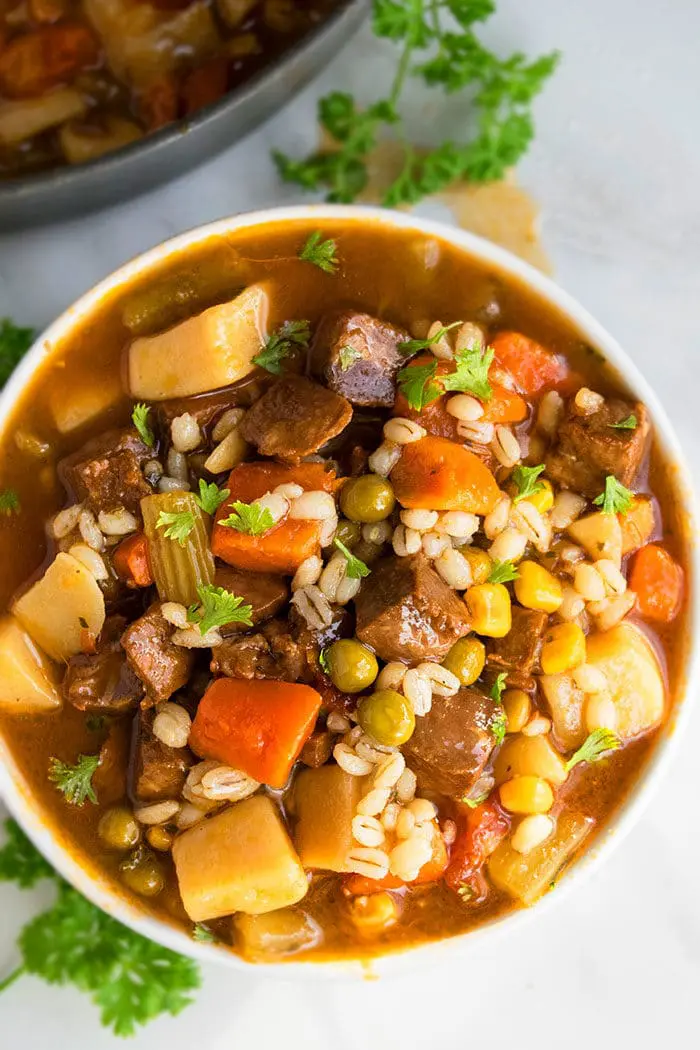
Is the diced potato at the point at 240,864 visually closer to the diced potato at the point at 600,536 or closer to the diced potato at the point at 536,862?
the diced potato at the point at 536,862

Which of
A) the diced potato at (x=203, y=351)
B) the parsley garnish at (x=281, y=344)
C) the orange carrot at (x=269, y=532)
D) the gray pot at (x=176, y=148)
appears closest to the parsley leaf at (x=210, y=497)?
the orange carrot at (x=269, y=532)

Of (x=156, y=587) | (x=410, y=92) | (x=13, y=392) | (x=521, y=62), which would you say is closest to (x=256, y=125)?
(x=410, y=92)

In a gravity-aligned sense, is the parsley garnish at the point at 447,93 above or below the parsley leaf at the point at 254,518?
above

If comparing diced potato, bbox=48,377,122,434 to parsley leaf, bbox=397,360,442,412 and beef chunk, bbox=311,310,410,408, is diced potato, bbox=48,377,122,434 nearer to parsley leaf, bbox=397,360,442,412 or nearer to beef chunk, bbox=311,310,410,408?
beef chunk, bbox=311,310,410,408

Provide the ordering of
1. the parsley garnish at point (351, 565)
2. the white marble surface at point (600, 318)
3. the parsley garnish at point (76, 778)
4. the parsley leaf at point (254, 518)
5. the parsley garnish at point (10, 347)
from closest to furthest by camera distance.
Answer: the parsley leaf at point (254, 518), the parsley garnish at point (351, 565), the parsley garnish at point (76, 778), the parsley garnish at point (10, 347), the white marble surface at point (600, 318)

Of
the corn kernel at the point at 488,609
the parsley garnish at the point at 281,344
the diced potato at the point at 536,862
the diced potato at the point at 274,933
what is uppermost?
the parsley garnish at the point at 281,344

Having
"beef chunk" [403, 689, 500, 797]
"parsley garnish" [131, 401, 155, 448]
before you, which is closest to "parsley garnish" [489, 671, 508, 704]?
"beef chunk" [403, 689, 500, 797]

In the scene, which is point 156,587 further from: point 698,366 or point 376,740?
point 698,366
